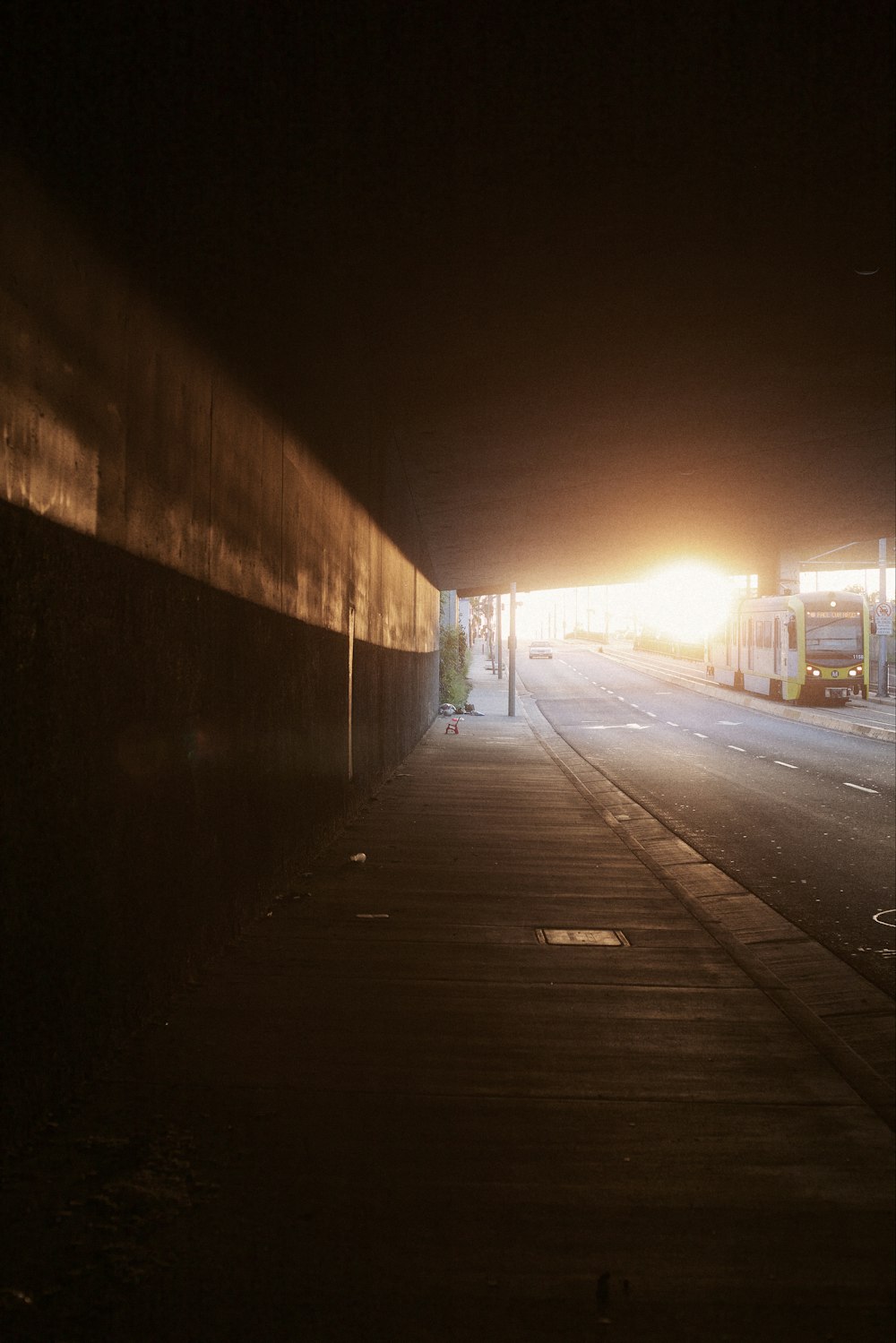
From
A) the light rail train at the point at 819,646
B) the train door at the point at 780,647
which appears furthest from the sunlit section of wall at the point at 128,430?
the train door at the point at 780,647

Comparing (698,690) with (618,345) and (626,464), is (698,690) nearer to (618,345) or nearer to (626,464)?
(626,464)

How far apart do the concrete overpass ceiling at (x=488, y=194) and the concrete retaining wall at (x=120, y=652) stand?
1.57 ft

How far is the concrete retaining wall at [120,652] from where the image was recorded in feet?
12.3

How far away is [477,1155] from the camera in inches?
158

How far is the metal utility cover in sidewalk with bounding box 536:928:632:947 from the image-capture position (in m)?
7.21

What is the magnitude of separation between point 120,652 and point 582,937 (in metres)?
4.24

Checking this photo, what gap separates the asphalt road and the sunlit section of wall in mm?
5143

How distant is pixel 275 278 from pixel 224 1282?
650 centimetres

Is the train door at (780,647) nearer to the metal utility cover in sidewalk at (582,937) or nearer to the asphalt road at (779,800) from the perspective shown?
the asphalt road at (779,800)

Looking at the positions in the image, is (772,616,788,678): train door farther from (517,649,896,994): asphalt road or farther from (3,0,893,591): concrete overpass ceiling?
(3,0,893,591): concrete overpass ceiling

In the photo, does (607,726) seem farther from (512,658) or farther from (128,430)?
(128,430)

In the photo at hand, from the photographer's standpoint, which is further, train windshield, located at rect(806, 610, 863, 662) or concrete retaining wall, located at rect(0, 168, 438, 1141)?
train windshield, located at rect(806, 610, 863, 662)

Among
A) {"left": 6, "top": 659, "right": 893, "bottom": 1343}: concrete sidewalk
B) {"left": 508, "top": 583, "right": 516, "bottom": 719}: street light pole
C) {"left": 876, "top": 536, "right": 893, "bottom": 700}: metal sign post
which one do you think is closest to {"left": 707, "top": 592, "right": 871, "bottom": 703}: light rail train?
{"left": 876, "top": 536, "right": 893, "bottom": 700}: metal sign post

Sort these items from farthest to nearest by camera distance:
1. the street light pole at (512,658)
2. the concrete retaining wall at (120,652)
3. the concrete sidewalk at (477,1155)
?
1. the street light pole at (512,658)
2. the concrete retaining wall at (120,652)
3. the concrete sidewalk at (477,1155)
